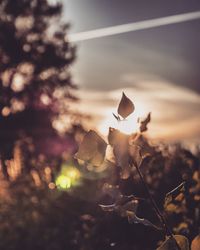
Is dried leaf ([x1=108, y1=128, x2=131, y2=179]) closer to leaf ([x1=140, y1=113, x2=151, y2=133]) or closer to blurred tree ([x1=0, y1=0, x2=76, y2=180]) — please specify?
leaf ([x1=140, y1=113, x2=151, y2=133])

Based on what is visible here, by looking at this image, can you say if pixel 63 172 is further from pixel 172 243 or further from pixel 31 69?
pixel 31 69

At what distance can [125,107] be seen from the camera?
116 centimetres

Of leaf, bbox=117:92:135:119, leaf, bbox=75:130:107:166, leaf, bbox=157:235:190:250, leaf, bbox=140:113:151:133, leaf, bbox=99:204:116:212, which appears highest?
leaf, bbox=117:92:135:119

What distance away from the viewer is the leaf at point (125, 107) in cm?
116

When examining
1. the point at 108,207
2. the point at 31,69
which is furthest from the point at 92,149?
the point at 31,69

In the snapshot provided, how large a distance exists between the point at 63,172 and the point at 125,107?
1.31 ft

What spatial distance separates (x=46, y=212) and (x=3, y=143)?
526 inches

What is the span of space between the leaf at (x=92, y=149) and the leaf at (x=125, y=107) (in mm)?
95

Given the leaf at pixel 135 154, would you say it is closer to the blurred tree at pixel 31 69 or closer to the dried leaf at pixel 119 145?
the dried leaf at pixel 119 145

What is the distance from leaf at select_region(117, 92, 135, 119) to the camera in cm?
116

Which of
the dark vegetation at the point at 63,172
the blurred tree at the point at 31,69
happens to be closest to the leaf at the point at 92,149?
the dark vegetation at the point at 63,172

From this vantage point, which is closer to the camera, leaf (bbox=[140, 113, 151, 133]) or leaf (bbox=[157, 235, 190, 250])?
leaf (bbox=[157, 235, 190, 250])

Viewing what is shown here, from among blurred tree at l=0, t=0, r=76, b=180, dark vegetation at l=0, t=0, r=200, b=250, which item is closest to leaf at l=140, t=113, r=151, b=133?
dark vegetation at l=0, t=0, r=200, b=250

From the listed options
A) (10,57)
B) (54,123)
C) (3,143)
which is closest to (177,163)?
(3,143)
